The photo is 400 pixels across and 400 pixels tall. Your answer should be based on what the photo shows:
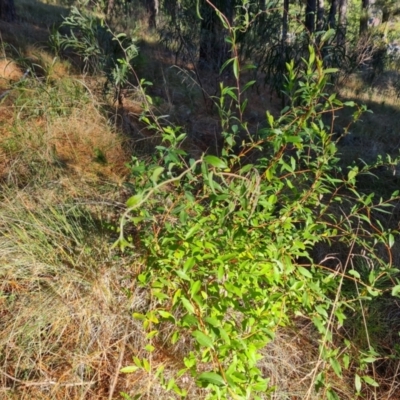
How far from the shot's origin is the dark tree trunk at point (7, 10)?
5.37 m

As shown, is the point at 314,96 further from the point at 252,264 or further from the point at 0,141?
the point at 0,141

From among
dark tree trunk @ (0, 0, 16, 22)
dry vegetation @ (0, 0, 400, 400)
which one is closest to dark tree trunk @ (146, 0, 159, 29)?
dark tree trunk @ (0, 0, 16, 22)

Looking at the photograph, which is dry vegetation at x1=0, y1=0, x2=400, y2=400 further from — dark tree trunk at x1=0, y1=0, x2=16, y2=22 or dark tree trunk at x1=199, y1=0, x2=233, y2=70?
dark tree trunk at x1=0, y1=0, x2=16, y2=22

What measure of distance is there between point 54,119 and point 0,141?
0.41 metres

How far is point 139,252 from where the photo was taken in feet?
5.68

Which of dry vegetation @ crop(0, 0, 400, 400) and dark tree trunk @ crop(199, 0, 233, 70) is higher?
dark tree trunk @ crop(199, 0, 233, 70)

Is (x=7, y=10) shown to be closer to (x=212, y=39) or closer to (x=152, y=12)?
(x=212, y=39)

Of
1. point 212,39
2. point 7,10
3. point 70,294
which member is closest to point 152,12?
point 7,10

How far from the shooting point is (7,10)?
541 cm

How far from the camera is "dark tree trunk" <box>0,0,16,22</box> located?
537cm

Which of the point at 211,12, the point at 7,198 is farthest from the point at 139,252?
the point at 211,12

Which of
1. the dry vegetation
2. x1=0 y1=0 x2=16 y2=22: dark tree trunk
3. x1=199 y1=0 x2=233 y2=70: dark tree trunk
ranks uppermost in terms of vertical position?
x1=0 y1=0 x2=16 y2=22: dark tree trunk

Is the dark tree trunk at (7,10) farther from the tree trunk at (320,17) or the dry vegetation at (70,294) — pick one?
the tree trunk at (320,17)

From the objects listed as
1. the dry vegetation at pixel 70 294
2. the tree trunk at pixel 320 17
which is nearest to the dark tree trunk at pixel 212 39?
the tree trunk at pixel 320 17
